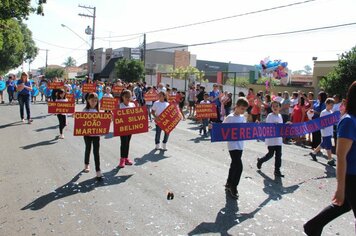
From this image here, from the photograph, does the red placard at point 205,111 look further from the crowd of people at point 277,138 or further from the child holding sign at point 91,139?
the child holding sign at point 91,139

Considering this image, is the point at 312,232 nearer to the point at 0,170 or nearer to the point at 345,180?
the point at 345,180

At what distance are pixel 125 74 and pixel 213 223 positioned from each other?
4107 centimetres

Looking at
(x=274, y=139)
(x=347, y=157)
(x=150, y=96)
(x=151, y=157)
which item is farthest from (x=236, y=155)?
(x=150, y=96)

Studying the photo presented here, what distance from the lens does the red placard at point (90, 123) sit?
7.43m

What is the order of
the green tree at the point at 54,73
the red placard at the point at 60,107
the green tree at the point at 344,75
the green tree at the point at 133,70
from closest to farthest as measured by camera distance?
the red placard at the point at 60,107, the green tree at the point at 344,75, the green tree at the point at 133,70, the green tree at the point at 54,73

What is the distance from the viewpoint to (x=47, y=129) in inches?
541

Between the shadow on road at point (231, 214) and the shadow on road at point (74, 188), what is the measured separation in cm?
231

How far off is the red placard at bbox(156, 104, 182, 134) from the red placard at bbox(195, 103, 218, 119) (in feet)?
11.8

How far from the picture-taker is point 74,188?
6.63 metres

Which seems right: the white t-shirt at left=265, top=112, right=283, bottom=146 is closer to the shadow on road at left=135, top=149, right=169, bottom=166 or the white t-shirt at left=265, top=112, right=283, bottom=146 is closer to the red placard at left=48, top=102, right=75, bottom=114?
the shadow on road at left=135, top=149, right=169, bottom=166

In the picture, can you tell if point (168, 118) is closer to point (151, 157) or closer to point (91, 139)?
point (151, 157)

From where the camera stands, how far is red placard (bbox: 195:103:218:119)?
13.9 m

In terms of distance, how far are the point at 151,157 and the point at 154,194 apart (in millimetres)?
3234

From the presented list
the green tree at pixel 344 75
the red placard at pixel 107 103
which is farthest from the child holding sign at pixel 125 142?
the green tree at pixel 344 75
